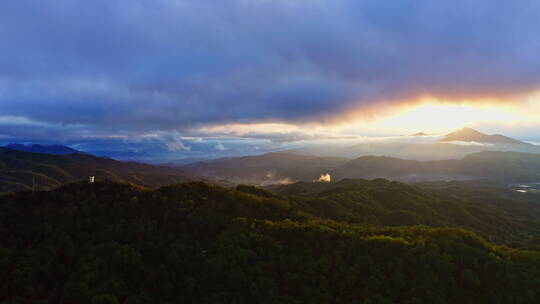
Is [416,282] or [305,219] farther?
[305,219]

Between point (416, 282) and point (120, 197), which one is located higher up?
point (120, 197)

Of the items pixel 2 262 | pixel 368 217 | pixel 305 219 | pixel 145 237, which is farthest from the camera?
pixel 368 217

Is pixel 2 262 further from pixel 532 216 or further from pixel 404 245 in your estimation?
pixel 532 216

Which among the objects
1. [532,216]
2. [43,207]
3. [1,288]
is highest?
[43,207]

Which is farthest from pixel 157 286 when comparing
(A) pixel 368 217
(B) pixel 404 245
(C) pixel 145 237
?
(A) pixel 368 217

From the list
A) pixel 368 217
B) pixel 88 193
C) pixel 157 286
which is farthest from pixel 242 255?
pixel 368 217

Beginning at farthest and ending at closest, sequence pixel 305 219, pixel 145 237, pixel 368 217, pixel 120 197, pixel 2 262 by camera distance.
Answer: pixel 368 217 → pixel 305 219 → pixel 120 197 → pixel 145 237 → pixel 2 262

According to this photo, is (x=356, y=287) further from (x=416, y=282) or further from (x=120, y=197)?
(x=120, y=197)
